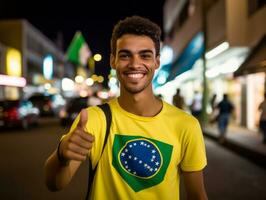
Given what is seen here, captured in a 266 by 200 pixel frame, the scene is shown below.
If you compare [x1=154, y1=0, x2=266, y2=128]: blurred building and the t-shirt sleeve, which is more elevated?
[x1=154, y1=0, x2=266, y2=128]: blurred building

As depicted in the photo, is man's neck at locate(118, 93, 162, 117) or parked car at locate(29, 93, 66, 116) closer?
man's neck at locate(118, 93, 162, 117)

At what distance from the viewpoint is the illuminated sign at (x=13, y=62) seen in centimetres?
5003

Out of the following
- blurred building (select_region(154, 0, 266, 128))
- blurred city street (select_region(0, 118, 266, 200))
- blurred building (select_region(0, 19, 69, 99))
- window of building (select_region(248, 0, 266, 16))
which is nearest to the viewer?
blurred city street (select_region(0, 118, 266, 200))

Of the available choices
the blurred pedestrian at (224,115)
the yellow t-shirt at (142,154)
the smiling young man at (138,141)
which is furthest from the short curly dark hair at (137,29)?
the blurred pedestrian at (224,115)

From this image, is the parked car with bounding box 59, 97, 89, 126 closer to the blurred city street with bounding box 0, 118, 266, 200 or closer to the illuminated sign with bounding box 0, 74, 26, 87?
the blurred city street with bounding box 0, 118, 266, 200

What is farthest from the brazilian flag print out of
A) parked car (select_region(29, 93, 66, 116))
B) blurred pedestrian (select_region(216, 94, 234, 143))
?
parked car (select_region(29, 93, 66, 116))

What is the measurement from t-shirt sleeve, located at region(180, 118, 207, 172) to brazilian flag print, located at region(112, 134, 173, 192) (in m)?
0.13

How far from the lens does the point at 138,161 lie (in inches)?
88.6

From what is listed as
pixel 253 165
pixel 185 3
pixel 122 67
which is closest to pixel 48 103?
pixel 185 3

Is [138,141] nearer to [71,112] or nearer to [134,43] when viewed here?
[134,43]

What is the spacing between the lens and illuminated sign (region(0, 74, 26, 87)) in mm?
44906

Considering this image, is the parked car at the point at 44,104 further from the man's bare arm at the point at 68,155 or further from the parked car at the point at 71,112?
the man's bare arm at the point at 68,155

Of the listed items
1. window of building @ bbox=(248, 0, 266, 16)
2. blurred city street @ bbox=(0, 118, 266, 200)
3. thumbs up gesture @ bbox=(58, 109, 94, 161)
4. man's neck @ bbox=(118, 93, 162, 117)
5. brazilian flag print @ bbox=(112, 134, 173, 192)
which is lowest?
blurred city street @ bbox=(0, 118, 266, 200)

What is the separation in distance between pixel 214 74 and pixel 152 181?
24566mm
